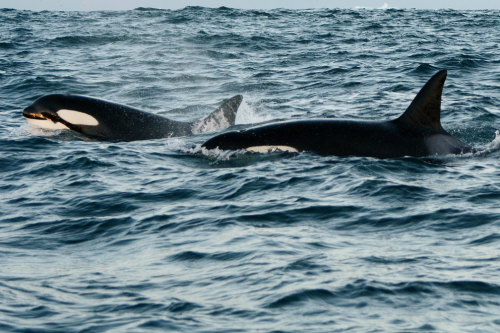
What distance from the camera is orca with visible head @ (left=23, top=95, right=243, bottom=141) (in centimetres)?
1286

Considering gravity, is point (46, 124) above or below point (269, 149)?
below

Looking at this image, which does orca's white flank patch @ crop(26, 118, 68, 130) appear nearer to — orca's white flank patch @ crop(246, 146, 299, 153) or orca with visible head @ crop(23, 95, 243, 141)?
orca with visible head @ crop(23, 95, 243, 141)

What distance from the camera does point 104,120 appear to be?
12859mm

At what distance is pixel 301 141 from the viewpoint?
10.7m

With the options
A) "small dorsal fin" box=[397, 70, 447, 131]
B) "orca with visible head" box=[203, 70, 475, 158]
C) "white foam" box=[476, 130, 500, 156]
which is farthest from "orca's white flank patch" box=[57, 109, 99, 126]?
"white foam" box=[476, 130, 500, 156]

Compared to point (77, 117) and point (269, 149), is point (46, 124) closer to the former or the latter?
point (77, 117)

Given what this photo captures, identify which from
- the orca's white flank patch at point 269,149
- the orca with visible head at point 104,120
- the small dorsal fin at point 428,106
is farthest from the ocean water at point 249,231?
the small dorsal fin at point 428,106

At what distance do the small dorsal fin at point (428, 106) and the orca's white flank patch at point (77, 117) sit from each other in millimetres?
5667

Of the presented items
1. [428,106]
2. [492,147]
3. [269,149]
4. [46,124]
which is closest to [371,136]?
[428,106]

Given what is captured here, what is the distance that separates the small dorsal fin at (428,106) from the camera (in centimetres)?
988

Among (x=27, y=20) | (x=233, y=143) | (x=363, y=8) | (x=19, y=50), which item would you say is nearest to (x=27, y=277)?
(x=233, y=143)

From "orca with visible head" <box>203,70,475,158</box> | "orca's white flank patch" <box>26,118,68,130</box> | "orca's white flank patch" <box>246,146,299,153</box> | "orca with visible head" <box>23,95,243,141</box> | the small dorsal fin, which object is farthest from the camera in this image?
"orca's white flank patch" <box>26,118,68,130</box>

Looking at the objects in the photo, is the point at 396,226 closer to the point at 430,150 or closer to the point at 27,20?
the point at 430,150

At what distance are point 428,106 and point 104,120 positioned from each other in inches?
231
